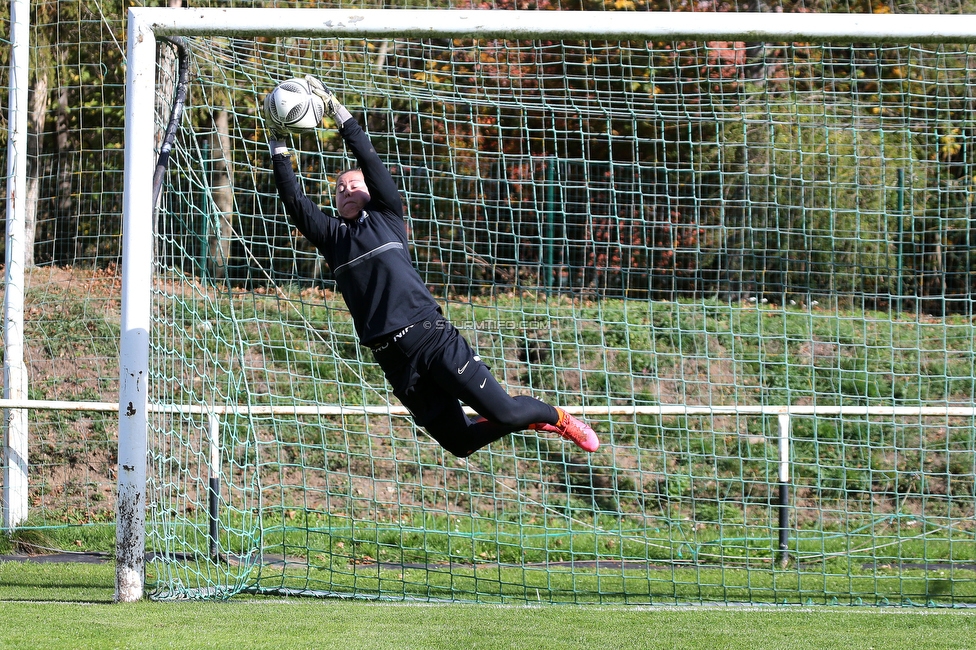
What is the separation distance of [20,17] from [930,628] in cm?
752

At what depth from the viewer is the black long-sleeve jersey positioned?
5.02 meters

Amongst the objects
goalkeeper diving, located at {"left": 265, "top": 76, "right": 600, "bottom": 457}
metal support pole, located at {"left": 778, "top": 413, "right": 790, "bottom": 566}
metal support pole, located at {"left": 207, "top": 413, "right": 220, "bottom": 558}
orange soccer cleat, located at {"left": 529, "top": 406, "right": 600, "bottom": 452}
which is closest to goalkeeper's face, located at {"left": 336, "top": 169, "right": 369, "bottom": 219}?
goalkeeper diving, located at {"left": 265, "top": 76, "right": 600, "bottom": 457}

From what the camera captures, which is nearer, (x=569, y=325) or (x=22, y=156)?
(x=22, y=156)

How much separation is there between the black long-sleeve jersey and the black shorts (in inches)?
3.1

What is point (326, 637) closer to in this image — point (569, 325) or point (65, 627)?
point (65, 627)

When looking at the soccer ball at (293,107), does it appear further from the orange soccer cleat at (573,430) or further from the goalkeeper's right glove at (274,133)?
the orange soccer cleat at (573,430)

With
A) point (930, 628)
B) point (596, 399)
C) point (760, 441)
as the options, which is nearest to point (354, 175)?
point (930, 628)

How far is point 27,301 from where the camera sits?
1045 centimetres

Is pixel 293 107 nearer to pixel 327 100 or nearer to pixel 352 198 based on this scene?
pixel 327 100

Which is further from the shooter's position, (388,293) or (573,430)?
(573,430)

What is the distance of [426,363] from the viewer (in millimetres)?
5090

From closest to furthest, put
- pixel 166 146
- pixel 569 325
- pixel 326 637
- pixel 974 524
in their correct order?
1. pixel 326 637
2. pixel 166 146
3. pixel 974 524
4. pixel 569 325

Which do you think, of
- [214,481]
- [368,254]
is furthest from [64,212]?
[368,254]

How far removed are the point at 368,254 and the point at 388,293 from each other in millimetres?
230
